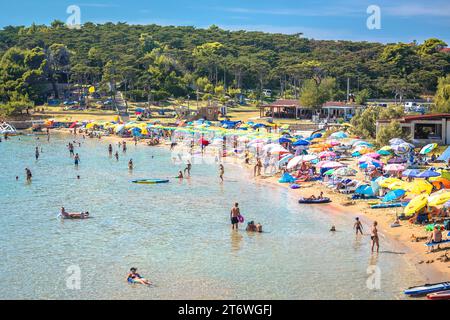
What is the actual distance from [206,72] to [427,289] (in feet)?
299

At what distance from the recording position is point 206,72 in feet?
345

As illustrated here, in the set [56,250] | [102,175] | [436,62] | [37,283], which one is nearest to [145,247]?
[56,250]

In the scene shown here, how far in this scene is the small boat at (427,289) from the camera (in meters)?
16.0

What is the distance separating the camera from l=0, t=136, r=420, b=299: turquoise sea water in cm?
1808

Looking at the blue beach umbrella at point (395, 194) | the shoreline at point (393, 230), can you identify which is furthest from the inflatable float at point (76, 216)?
the blue beach umbrella at point (395, 194)

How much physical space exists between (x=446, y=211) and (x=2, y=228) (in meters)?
17.9

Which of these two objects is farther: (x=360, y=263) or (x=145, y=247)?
(x=145, y=247)

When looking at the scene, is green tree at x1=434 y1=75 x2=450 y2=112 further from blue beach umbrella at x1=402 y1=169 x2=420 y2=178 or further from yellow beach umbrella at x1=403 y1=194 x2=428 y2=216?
yellow beach umbrella at x1=403 y1=194 x2=428 y2=216

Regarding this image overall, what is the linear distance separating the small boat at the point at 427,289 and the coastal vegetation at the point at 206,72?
56.1 metres

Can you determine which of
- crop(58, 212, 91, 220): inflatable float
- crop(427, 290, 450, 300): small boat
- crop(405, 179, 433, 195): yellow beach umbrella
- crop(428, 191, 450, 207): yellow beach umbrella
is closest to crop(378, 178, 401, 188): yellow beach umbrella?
crop(405, 179, 433, 195): yellow beach umbrella

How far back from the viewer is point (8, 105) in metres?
79.6

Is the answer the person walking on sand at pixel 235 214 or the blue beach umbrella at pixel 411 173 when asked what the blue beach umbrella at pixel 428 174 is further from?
the person walking on sand at pixel 235 214

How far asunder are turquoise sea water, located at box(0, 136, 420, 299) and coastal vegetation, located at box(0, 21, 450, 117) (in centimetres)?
4204
